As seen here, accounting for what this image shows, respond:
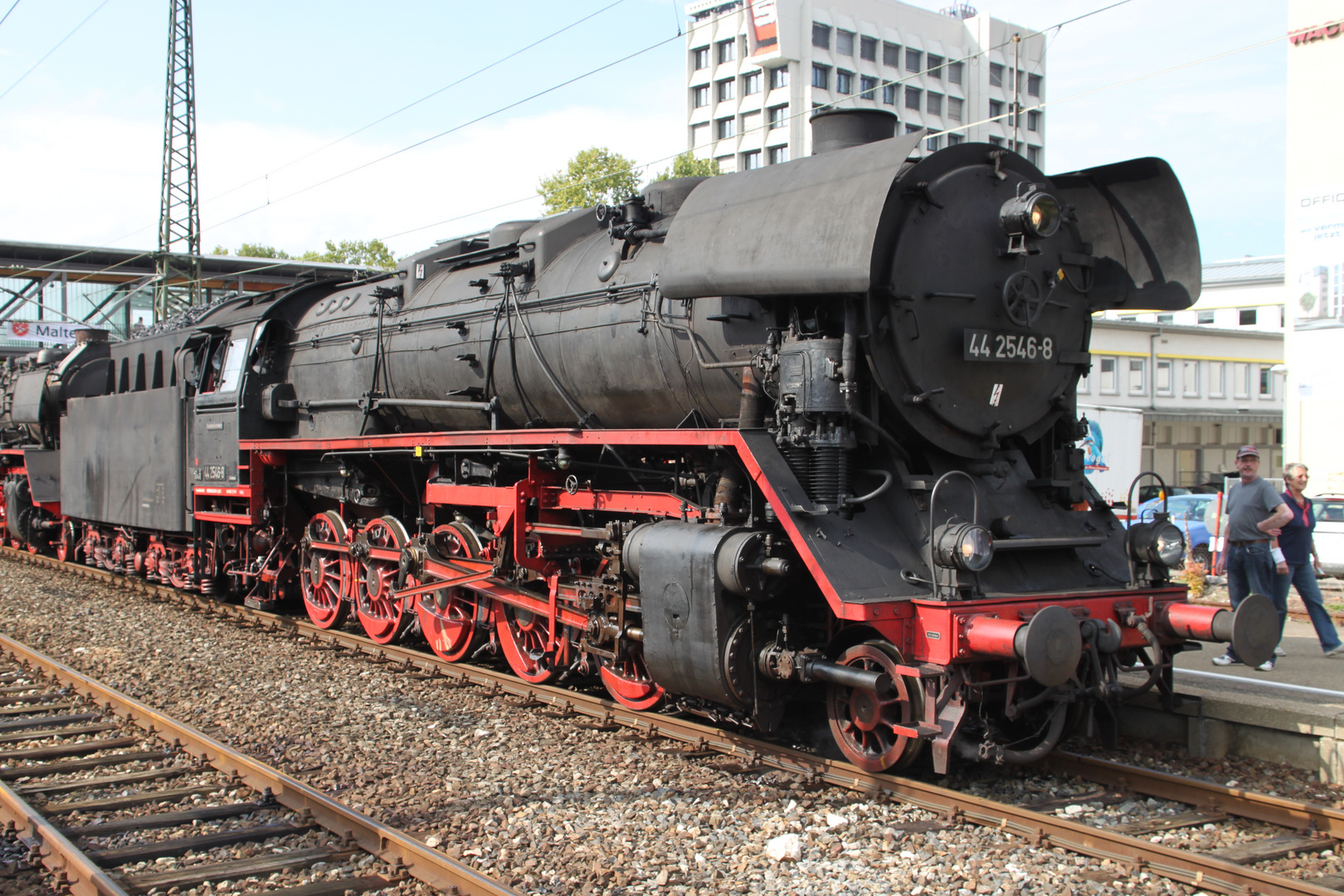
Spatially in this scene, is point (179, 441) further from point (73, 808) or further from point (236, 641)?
point (73, 808)

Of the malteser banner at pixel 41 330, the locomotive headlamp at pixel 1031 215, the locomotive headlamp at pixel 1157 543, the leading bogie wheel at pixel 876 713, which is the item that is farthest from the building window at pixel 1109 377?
the malteser banner at pixel 41 330

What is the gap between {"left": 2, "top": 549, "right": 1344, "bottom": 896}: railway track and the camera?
14.2 feet

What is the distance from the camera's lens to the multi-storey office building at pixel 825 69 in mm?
65188

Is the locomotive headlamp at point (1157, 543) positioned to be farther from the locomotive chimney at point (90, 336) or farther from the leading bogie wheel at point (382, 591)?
the locomotive chimney at point (90, 336)

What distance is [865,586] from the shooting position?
5.28 meters

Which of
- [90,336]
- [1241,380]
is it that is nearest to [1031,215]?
[90,336]

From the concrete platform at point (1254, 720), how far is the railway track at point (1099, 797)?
0.78m

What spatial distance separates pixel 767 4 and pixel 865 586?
217 feet

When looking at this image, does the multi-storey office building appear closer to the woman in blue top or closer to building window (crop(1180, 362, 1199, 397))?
building window (crop(1180, 362, 1199, 397))

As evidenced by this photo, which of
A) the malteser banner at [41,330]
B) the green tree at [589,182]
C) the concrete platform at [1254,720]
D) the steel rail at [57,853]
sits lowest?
the steel rail at [57,853]

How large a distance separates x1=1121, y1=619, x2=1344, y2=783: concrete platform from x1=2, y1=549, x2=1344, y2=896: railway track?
0.78m

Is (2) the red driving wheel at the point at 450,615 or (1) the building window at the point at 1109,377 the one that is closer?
(2) the red driving wheel at the point at 450,615

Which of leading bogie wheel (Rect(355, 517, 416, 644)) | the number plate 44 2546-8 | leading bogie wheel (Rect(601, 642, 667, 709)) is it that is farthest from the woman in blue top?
leading bogie wheel (Rect(355, 517, 416, 644))

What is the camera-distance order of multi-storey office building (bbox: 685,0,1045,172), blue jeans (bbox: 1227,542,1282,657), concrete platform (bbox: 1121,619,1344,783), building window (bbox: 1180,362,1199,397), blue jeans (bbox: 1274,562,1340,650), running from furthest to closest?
1. multi-storey office building (bbox: 685,0,1045,172)
2. building window (bbox: 1180,362,1199,397)
3. blue jeans (bbox: 1274,562,1340,650)
4. blue jeans (bbox: 1227,542,1282,657)
5. concrete platform (bbox: 1121,619,1344,783)
